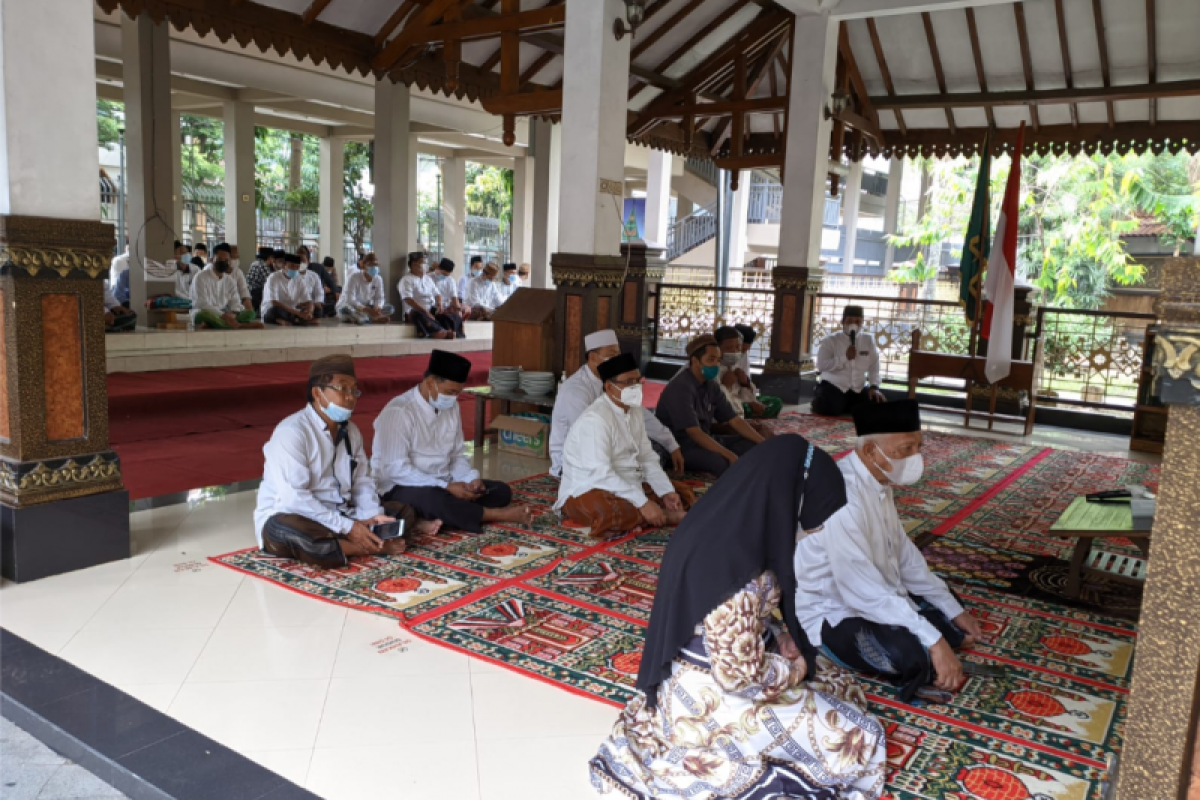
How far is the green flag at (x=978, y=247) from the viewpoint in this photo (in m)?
7.80

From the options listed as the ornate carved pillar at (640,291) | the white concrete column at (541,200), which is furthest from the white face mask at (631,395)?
the white concrete column at (541,200)

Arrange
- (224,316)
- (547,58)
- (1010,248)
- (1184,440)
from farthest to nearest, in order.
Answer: (547,58)
(224,316)
(1010,248)
(1184,440)

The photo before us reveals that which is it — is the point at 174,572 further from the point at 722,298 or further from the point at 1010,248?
the point at 722,298

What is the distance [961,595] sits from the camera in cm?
386

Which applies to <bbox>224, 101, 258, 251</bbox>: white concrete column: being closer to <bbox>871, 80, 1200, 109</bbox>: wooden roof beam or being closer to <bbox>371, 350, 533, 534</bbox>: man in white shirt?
<bbox>871, 80, 1200, 109</bbox>: wooden roof beam

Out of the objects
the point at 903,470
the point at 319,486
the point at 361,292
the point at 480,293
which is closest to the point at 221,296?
the point at 361,292

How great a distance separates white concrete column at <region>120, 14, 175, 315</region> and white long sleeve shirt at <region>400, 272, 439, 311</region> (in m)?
2.68

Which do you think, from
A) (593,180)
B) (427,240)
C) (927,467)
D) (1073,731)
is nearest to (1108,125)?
(927,467)

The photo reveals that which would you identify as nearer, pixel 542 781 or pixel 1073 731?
pixel 542 781

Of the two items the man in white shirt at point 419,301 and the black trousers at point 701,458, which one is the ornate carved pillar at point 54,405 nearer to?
the black trousers at point 701,458

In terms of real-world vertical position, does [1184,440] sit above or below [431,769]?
above

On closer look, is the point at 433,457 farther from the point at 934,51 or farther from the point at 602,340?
the point at 934,51

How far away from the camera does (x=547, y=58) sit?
10.2m

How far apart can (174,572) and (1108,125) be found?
11.0 meters
